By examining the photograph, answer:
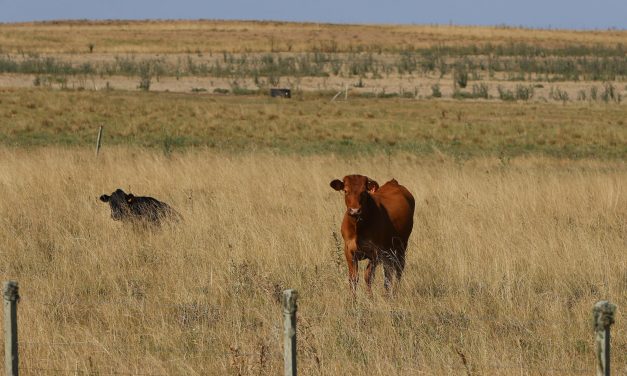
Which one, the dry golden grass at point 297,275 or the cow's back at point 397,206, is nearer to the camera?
the dry golden grass at point 297,275

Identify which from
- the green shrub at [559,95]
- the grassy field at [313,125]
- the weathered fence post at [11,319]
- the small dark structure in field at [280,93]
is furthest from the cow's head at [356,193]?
the green shrub at [559,95]

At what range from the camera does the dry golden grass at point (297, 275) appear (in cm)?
740

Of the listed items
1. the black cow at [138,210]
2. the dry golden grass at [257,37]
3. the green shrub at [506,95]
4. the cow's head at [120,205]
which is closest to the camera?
the black cow at [138,210]

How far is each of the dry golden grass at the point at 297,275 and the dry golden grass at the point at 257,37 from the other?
6948cm

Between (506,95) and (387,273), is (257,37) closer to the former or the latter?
(506,95)

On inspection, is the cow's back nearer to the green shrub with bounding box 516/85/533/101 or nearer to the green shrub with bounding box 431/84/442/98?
the green shrub with bounding box 516/85/533/101

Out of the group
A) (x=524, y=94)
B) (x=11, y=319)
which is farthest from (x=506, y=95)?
(x=11, y=319)

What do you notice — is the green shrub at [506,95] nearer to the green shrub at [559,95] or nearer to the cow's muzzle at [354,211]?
the green shrub at [559,95]

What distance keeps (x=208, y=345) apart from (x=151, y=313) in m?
1.00

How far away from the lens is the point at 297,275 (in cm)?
1016

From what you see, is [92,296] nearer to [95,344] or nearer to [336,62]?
[95,344]

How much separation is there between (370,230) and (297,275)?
1075 mm

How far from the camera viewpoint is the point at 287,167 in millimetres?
19234

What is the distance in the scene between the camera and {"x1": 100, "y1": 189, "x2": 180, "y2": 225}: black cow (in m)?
12.6
